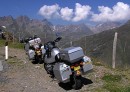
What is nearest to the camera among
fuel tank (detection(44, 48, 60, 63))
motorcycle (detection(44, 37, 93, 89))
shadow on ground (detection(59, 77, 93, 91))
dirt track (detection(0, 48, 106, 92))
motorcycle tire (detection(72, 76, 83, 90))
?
motorcycle (detection(44, 37, 93, 89))

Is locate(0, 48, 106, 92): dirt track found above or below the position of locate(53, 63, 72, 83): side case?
below

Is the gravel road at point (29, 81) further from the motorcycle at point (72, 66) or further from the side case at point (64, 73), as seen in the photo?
the side case at point (64, 73)

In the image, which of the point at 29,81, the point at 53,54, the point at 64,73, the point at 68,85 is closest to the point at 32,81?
the point at 29,81

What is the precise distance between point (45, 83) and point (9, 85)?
56.2 inches

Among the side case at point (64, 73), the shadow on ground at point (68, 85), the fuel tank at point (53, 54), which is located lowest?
the shadow on ground at point (68, 85)

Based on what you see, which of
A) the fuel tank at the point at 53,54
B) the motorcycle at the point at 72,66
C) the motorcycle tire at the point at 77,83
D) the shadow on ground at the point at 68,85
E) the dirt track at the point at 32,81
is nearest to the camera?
the motorcycle at the point at 72,66

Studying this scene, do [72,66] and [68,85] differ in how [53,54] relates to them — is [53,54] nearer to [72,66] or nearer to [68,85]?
[68,85]

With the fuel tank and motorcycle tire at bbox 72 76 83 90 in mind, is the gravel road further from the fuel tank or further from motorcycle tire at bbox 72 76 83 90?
the fuel tank

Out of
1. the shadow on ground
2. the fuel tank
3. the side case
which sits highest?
the fuel tank

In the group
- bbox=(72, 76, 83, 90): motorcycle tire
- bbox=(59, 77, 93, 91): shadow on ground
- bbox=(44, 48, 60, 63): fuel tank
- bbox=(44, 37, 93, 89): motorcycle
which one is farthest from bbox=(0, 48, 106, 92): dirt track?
bbox=(44, 48, 60, 63): fuel tank

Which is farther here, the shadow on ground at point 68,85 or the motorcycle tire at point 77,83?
the shadow on ground at point 68,85

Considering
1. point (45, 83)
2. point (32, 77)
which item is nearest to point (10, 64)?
point (32, 77)

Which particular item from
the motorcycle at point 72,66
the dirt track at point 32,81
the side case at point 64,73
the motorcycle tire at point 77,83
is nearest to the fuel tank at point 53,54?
the dirt track at point 32,81

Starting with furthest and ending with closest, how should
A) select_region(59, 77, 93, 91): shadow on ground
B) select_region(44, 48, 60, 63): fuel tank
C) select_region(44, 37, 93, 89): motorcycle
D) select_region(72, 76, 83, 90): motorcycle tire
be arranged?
1. select_region(44, 48, 60, 63): fuel tank
2. select_region(59, 77, 93, 91): shadow on ground
3. select_region(72, 76, 83, 90): motorcycle tire
4. select_region(44, 37, 93, 89): motorcycle
